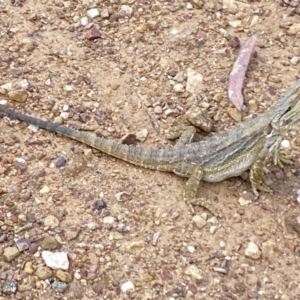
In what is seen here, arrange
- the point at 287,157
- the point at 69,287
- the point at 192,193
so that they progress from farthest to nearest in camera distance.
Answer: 1. the point at 287,157
2. the point at 192,193
3. the point at 69,287

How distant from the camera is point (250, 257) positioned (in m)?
5.70

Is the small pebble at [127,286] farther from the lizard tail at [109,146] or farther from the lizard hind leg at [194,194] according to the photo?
the lizard tail at [109,146]

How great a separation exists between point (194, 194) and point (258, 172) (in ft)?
2.08

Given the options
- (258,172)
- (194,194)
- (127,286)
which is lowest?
(127,286)

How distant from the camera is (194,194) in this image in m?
6.08

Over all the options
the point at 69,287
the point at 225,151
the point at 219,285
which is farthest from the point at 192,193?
the point at 69,287

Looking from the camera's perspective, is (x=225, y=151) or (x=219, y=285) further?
(x=225, y=151)

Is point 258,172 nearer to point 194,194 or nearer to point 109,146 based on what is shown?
point 194,194

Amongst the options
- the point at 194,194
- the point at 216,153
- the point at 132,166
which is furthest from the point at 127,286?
the point at 216,153

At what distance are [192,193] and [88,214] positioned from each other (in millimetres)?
940

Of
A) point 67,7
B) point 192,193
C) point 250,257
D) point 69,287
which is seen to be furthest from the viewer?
point 67,7

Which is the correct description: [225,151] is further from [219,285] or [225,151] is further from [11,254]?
[11,254]

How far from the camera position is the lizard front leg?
20.4 ft

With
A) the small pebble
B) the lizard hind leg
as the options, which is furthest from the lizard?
the small pebble
